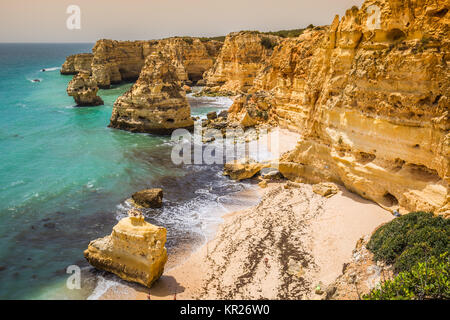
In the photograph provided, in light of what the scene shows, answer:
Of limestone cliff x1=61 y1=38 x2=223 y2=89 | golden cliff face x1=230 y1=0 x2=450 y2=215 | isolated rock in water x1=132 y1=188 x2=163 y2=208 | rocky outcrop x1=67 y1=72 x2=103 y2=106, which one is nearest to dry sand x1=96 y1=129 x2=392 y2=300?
golden cliff face x1=230 y1=0 x2=450 y2=215

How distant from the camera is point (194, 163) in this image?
26.1 m

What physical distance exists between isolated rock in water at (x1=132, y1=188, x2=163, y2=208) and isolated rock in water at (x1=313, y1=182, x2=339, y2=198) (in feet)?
29.7

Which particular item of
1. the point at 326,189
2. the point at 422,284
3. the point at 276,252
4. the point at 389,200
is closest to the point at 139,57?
the point at 326,189

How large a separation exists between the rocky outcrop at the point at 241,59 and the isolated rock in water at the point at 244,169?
37085 mm

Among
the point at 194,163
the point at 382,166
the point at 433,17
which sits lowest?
the point at 194,163

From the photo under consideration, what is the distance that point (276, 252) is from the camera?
13.3 meters

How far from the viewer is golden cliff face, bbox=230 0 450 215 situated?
12.2m

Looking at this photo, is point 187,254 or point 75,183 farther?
point 75,183

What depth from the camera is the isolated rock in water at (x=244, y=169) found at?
2192cm

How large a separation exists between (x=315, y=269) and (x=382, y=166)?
5.88 m

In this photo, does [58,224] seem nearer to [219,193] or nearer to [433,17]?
[219,193]

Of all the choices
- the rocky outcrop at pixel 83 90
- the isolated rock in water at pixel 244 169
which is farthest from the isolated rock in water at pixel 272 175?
the rocky outcrop at pixel 83 90
